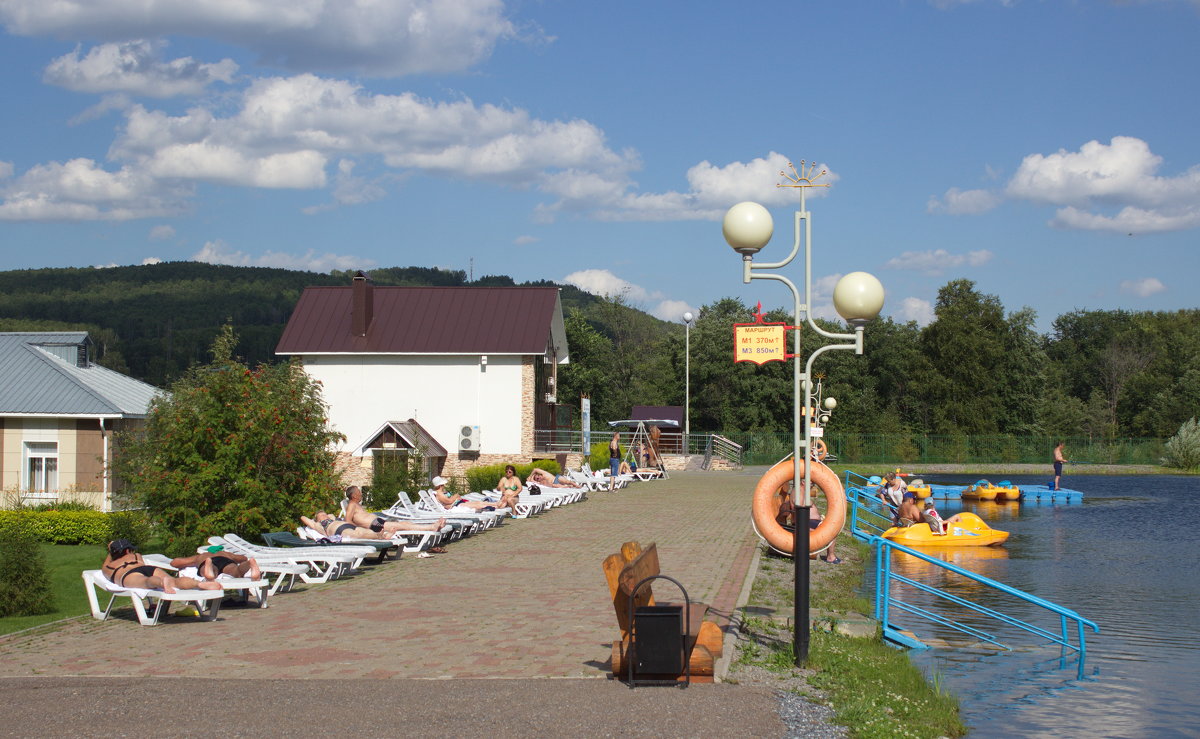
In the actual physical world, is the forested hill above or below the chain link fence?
above

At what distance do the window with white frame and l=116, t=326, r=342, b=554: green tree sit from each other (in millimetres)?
11358

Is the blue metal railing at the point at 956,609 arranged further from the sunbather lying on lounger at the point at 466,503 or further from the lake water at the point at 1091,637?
the sunbather lying on lounger at the point at 466,503

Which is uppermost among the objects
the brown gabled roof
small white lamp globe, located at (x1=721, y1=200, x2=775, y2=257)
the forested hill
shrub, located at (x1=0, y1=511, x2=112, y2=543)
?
the forested hill

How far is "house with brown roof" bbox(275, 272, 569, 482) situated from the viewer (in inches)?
1554

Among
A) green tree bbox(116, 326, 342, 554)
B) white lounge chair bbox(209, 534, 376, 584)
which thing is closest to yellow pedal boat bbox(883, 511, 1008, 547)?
green tree bbox(116, 326, 342, 554)

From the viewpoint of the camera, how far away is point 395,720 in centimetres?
A: 679

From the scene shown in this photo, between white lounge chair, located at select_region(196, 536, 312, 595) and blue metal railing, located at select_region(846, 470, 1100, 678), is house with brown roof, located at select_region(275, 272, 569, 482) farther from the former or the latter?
blue metal railing, located at select_region(846, 470, 1100, 678)

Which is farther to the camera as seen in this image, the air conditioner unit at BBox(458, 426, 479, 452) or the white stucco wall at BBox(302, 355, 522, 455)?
the white stucco wall at BBox(302, 355, 522, 455)

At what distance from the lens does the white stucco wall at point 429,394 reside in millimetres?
39656

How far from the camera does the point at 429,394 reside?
4019 cm

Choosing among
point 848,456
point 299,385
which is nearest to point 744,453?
point 848,456

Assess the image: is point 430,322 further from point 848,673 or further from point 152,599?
point 848,673

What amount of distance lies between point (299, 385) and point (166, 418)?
247cm

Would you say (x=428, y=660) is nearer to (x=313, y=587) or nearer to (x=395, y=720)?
(x=395, y=720)
